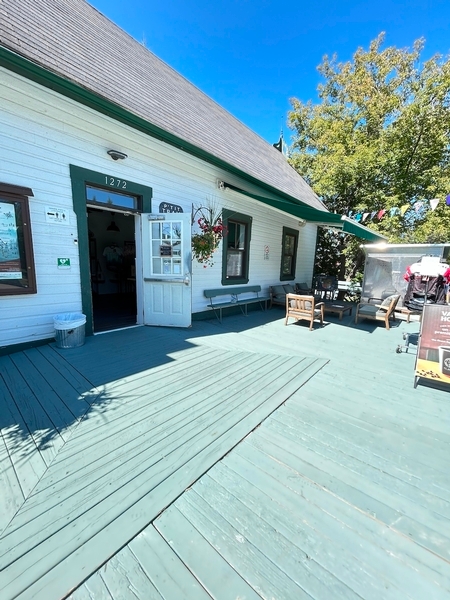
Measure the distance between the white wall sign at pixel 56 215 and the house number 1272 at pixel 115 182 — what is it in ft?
2.91

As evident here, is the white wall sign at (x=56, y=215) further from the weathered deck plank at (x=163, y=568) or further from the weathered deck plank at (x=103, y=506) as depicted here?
the weathered deck plank at (x=163, y=568)

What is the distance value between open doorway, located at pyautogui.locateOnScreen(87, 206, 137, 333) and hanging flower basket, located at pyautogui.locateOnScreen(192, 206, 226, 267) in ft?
9.63

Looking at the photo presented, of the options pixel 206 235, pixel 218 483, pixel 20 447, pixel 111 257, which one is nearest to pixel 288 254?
pixel 206 235

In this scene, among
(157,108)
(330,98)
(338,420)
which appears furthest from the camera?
(330,98)

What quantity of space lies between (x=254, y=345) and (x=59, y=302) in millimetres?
3195

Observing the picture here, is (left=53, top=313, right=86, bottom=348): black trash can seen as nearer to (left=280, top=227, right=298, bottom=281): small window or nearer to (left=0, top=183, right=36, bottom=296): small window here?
(left=0, top=183, right=36, bottom=296): small window

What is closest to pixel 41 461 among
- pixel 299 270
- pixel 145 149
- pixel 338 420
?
pixel 338 420

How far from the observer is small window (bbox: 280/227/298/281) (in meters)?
8.90

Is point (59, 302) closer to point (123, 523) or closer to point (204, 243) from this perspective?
point (204, 243)

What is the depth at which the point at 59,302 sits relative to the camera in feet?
12.8

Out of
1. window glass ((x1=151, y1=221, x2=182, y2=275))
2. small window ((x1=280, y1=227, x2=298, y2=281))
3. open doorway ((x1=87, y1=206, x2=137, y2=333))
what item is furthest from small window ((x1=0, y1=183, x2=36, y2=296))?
small window ((x1=280, y1=227, x2=298, y2=281))

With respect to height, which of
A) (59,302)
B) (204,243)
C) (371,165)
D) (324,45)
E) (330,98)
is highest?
(324,45)

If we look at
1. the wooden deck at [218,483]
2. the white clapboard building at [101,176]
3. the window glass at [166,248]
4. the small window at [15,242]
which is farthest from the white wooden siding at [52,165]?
the wooden deck at [218,483]

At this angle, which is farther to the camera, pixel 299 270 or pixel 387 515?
pixel 299 270
